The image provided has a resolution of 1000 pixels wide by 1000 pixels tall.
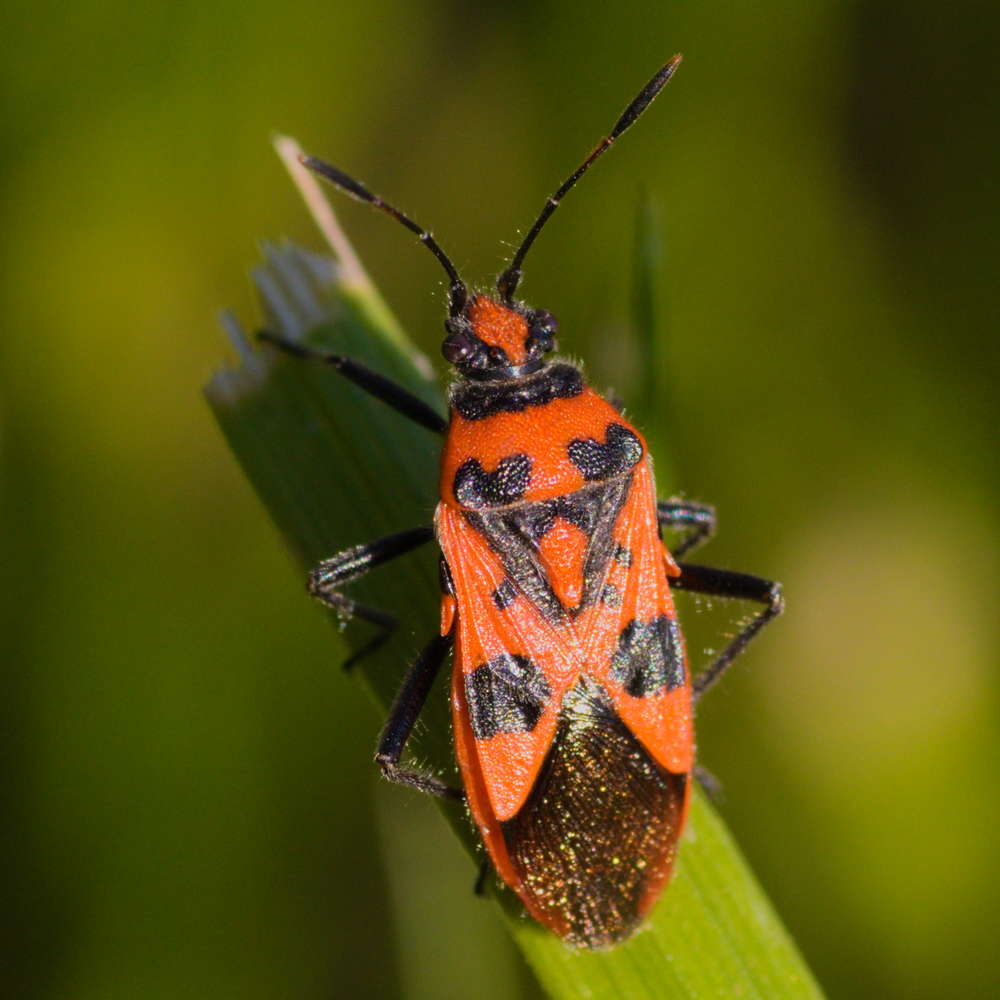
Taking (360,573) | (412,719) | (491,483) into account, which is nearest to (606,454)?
(491,483)

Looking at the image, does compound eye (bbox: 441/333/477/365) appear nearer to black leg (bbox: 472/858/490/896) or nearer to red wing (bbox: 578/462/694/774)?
red wing (bbox: 578/462/694/774)

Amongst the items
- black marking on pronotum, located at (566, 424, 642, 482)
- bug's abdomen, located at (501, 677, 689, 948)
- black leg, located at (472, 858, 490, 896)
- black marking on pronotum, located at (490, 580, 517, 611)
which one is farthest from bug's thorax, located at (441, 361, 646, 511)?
black leg, located at (472, 858, 490, 896)

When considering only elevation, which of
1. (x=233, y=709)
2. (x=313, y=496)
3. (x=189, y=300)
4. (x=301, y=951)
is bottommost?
(x=301, y=951)

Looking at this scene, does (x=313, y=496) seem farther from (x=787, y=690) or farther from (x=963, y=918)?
(x=963, y=918)

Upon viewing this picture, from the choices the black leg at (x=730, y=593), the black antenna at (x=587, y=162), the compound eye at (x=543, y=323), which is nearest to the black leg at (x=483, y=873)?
the black leg at (x=730, y=593)

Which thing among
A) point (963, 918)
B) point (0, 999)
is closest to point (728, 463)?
point (963, 918)

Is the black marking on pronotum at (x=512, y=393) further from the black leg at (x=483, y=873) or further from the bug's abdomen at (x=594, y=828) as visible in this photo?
the black leg at (x=483, y=873)
